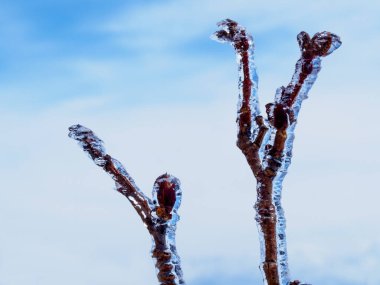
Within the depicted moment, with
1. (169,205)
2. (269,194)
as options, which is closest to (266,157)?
(269,194)

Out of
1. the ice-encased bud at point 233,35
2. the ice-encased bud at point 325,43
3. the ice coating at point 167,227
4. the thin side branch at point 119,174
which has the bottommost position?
the ice coating at point 167,227

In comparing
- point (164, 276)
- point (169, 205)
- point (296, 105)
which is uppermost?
point (296, 105)

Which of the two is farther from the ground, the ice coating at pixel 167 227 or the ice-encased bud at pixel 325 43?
the ice-encased bud at pixel 325 43

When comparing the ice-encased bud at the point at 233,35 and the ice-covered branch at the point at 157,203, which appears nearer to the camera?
the ice-covered branch at the point at 157,203

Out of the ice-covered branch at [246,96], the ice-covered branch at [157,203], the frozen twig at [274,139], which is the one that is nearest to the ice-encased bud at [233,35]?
the ice-covered branch at [246,96]

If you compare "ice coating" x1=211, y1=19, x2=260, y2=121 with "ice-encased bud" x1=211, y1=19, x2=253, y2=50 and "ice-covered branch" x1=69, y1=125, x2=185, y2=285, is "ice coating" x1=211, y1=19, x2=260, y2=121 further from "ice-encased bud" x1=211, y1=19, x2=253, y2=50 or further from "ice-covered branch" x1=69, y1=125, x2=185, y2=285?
"ice-covered branch" x1=69, y1=125, x2=185, y2=285

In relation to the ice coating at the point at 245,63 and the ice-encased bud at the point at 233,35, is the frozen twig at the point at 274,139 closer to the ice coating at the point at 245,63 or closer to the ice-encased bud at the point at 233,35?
the ice coating at the point at 245,63

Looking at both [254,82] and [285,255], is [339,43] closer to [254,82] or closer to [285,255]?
[254,82]

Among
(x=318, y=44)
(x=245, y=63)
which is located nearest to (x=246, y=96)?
(x=245, y=63)
